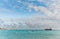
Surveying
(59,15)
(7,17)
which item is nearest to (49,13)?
(59,15)

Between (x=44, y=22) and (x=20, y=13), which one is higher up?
(x=20, y=13)

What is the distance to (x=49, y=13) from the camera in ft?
16.1

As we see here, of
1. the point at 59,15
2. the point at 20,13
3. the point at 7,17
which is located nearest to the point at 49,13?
the point at 59,15

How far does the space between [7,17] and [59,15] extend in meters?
1.91

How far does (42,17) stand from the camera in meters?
5.29

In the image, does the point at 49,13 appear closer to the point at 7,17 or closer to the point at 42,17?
the point at 42,17

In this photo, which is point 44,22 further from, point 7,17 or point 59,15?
point 7,17

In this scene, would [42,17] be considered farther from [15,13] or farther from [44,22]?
[15,13]

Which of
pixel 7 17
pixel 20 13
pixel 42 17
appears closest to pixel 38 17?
pixel 42 17

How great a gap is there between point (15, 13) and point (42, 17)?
3.42 feet

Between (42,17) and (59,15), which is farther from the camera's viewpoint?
(42,17)

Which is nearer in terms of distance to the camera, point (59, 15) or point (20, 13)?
point (59, 15)

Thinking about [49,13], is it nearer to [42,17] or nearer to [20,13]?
[42,17]

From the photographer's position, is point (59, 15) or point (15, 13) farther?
point (15, 13)
